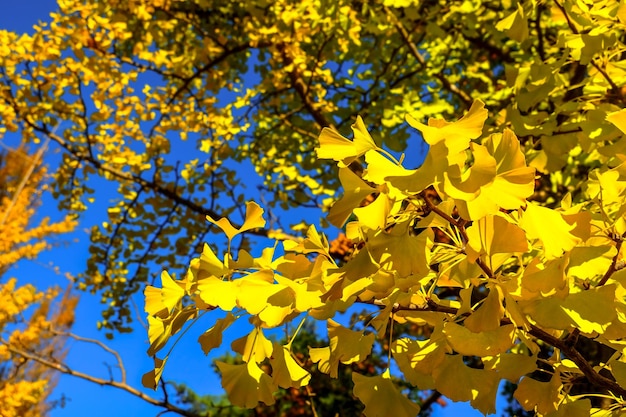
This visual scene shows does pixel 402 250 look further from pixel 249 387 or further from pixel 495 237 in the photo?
pixel 249 387

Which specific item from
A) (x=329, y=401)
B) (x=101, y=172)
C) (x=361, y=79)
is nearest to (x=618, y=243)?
(x=361, y=79)

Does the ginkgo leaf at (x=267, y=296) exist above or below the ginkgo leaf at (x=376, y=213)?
below

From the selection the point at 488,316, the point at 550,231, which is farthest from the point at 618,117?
the point at 488,316

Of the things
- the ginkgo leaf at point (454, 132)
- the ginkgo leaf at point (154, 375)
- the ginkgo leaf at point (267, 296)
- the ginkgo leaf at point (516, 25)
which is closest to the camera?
the ginkgo leaf at point (454, 132)

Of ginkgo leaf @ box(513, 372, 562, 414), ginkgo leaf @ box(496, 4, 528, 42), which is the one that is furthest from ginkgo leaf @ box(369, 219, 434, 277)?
ginkgo leaf @ box(496, 4, 528, 42)

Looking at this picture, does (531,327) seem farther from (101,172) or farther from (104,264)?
(104,264)

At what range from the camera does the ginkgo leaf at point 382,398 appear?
2.57 feet

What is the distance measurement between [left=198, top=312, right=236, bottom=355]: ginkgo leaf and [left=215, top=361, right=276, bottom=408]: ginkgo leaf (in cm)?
6

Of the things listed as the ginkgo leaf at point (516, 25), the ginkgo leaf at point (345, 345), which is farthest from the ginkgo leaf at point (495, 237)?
the ginkgo leaf at point (516, 25)

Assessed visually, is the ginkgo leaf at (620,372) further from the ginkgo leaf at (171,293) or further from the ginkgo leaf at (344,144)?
the ginkgo leaf at (171,293)

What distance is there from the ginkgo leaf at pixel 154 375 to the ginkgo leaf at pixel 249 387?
101 mm

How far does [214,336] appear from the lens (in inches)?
31.9

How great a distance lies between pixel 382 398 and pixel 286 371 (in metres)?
0.15

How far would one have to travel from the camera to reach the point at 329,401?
508 cm
